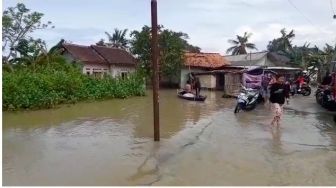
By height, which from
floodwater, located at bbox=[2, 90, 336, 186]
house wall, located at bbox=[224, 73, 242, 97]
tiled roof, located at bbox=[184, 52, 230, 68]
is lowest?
floodwater, located at bbox=[2, 90, 336, 186]

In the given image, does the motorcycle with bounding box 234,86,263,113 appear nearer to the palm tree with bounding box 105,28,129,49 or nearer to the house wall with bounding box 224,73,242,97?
the house wall with bounding box 224,73,242,97

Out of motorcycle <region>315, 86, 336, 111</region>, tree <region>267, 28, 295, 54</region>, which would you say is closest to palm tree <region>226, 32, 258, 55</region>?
tree <region>267, 28, 295, 54</region>

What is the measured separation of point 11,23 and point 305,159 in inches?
1055

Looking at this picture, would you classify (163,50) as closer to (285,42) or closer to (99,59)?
(99,59)

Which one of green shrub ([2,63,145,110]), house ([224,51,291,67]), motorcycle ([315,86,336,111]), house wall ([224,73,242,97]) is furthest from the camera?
house ([224,51,291,67])

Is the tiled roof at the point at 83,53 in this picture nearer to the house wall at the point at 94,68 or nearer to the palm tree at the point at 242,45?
the house wall at the point at 94,68

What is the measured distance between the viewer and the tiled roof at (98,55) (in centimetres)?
3500

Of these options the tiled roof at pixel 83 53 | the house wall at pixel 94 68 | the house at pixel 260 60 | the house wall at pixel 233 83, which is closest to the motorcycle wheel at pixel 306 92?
the house wall at pixel 233 83

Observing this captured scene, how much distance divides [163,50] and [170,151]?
2528 cm

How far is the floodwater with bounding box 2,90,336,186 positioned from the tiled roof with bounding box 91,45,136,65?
2220 centimetres

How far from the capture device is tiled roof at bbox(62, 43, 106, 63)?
1366 inches

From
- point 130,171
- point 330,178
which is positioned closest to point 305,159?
point 330,178

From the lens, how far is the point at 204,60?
38.9 m

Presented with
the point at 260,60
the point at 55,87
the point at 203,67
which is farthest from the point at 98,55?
the point at 55,87
